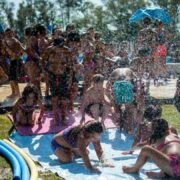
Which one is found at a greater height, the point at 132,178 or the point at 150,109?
the point at 150,109

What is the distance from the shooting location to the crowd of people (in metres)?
4.76

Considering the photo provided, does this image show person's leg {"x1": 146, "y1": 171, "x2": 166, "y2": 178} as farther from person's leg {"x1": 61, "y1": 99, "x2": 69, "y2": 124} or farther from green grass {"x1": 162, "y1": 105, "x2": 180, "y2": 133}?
person's leg {"x1": 61, "y1": 99, "x2": 69, "y2": 124}

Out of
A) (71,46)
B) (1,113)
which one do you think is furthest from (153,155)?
(1,113)

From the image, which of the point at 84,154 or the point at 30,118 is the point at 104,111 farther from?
the point at 84,154

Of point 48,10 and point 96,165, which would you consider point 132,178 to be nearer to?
point 96,165

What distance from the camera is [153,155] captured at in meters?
4.56

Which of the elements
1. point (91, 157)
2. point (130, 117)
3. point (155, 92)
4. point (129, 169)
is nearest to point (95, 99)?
point (130, 117)

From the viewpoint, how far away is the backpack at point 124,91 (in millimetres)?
6816

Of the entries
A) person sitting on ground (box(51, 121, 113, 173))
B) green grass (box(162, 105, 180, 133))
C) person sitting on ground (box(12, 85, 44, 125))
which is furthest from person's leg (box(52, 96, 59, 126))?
green grass (box(162, 105, 180, 133))

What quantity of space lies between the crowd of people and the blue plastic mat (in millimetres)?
129

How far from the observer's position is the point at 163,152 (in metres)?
4.59

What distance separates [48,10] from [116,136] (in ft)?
147

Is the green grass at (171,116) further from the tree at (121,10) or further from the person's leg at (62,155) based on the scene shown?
the tree at (121,10)

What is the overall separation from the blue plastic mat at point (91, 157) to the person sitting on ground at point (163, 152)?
31cm
